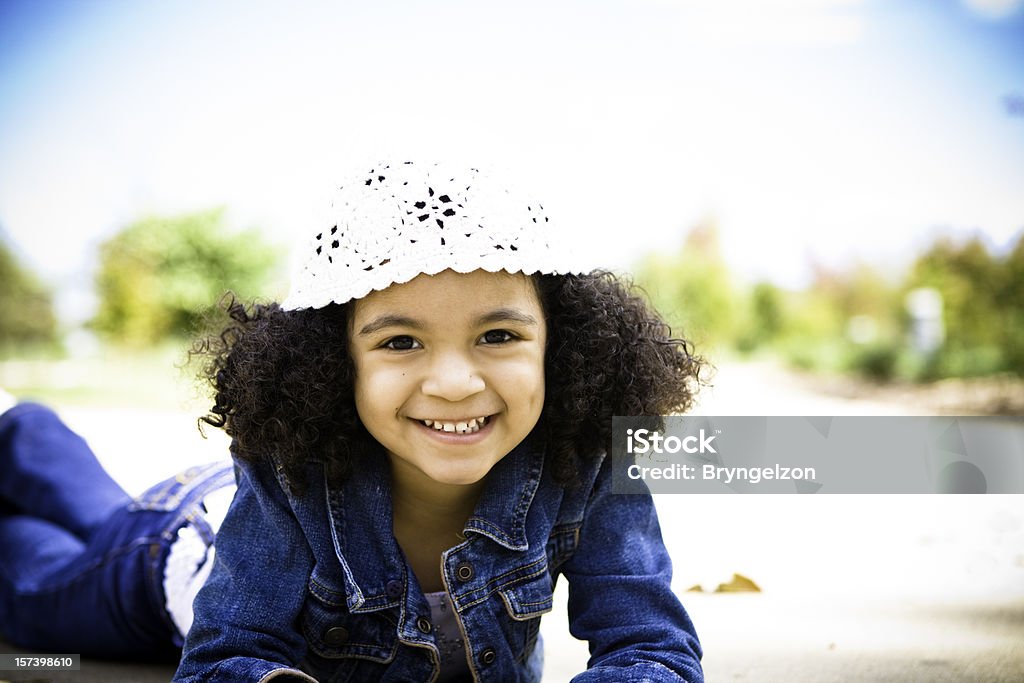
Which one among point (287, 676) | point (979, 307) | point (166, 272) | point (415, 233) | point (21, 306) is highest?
point (21, 306)

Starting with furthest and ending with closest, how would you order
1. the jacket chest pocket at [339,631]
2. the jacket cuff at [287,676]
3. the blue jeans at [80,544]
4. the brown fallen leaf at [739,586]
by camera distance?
the brown fallen leaf at [739,586]
the blue jeans at [80,544]
the jacket chest pocket at [339,631]
the jacket cuff at [287,676]

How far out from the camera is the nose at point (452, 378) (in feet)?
5.36

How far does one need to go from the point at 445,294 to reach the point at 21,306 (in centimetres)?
1704

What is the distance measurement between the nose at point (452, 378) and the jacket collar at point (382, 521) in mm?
287

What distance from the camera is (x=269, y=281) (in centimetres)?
1412

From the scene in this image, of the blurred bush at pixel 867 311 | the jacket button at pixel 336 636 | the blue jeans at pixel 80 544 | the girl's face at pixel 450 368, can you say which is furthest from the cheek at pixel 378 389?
the blurred bush at pixel 867 311

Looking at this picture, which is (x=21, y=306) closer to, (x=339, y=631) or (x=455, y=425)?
(x=339, y=631)

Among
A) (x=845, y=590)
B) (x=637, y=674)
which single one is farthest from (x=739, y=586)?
(x=637, y=674)

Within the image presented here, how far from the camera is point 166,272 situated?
13711mm

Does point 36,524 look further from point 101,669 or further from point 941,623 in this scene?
point 941,623

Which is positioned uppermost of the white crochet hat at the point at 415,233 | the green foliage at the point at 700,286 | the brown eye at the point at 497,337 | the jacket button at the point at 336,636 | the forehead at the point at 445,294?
the green foliage at the point at 700,286

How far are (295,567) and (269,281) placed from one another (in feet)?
41.9

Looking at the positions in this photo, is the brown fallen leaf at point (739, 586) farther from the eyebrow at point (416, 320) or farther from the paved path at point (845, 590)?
the eyebrow at point (416, 320)

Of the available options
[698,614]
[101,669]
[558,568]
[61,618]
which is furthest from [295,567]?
[698,614]
